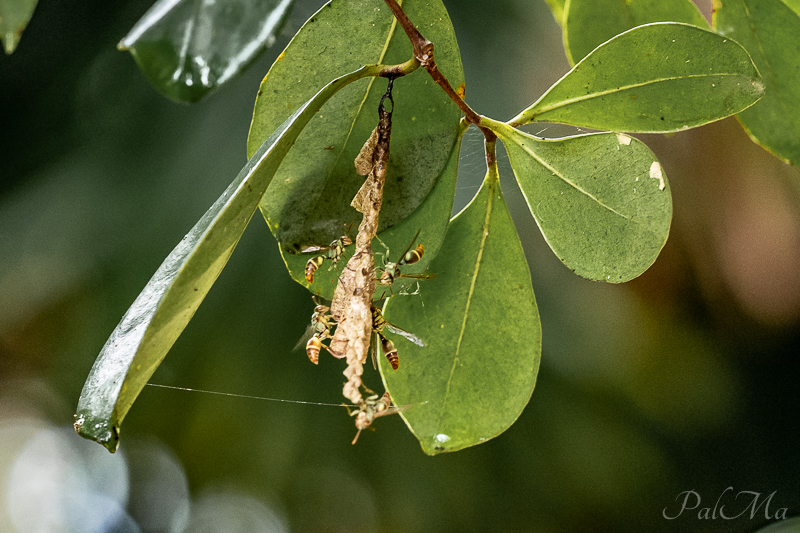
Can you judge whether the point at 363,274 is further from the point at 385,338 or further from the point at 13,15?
the point at 13,15

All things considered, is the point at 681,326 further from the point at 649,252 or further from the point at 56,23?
the point at 56,23

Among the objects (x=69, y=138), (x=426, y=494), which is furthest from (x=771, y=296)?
(x=69, y=138)

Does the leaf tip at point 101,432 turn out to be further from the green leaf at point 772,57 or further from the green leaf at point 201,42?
the green leaf at point 772,57

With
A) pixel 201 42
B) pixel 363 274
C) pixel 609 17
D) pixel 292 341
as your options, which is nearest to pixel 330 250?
pixel 363 274

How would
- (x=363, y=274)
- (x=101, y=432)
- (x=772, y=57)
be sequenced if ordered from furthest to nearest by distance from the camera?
(x=772, y=57) → (x=363, y=274) → (x=101, y=432)

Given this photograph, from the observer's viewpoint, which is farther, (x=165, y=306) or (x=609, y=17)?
(x=609, y=17)

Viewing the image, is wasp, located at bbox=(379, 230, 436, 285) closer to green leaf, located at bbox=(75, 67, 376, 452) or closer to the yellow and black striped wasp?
the yellow and black striped wasp
